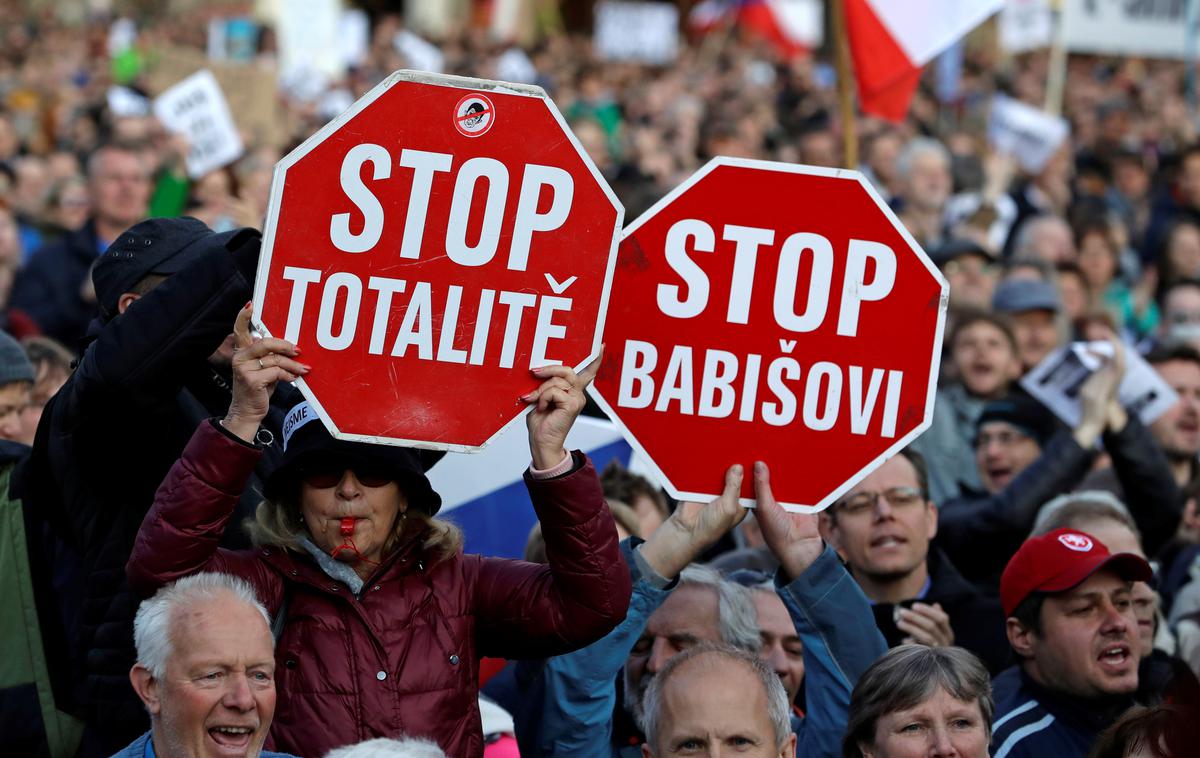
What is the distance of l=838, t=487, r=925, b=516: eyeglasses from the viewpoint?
16.1 ft

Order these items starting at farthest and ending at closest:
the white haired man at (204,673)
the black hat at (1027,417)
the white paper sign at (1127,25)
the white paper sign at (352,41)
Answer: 1. the white paper sign at (352,41)
2. the white paper sign at (1127,25)
3. the black hat at (1027,417)
4. the white haired man at (204,673)

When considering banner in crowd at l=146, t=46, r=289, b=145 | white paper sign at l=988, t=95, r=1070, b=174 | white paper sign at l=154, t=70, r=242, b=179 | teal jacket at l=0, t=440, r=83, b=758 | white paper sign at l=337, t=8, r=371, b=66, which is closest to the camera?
teal jacket at l=0, t=440, r=83, b=758

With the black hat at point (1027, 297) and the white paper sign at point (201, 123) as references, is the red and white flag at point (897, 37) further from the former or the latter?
the white paper sign at point (201, 123)

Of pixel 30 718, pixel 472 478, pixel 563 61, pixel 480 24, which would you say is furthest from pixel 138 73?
pixel 480 24

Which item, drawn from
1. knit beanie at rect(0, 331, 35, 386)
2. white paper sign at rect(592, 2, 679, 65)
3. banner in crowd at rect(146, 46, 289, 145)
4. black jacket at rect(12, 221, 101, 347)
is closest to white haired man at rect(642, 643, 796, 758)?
knit beanie at rect(0, 331, 35, 386)

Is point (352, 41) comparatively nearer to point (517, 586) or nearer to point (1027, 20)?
point (1027, 20)

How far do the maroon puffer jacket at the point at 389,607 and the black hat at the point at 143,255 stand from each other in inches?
30.5

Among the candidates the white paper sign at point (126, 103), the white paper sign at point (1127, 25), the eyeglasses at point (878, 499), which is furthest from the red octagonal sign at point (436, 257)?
the white paper sign at point (1127, 25)

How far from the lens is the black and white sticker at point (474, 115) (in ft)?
11.0

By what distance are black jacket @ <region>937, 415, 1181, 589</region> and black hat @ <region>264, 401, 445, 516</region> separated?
263 cm

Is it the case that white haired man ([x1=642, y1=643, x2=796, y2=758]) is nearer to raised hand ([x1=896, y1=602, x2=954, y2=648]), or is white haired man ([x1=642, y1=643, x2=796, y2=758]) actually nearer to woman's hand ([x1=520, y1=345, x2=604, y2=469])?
woman's hand ([x1=520, y1=345, x2=604, y2=469])

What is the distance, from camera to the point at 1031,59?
25.0 meters

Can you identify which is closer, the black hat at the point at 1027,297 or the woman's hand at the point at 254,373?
the woman's hand at the point at 254,373

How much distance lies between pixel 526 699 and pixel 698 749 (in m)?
0.46
